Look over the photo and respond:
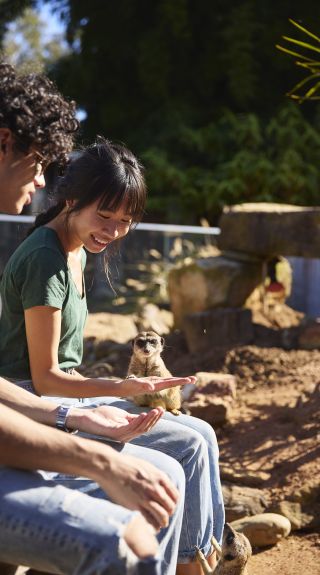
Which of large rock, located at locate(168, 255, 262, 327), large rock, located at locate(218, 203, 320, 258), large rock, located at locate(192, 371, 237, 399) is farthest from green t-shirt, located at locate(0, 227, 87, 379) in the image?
large rock, located at locate(168, 255, 262, 327)

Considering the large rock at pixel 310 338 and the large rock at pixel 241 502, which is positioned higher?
the large rock at pixel 310 338

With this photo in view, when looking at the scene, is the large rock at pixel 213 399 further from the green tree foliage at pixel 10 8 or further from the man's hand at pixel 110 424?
the green tree foliage at pixel 10 8

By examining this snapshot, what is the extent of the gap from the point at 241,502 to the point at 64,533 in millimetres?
2211

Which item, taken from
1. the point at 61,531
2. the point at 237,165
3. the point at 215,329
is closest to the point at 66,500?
the point at 61,531

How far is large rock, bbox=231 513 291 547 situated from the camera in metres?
3.50

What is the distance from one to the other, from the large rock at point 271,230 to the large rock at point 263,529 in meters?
3.10

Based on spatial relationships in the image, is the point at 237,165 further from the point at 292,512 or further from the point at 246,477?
the point at 292,512

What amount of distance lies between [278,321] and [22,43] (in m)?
28.9

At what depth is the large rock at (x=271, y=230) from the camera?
6.32m

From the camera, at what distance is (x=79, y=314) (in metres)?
2.85

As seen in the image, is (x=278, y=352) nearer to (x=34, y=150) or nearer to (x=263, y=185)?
(x=34, y=150)

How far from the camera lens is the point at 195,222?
44.7 ft

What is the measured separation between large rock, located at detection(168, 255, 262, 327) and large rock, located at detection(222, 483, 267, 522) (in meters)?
3.16

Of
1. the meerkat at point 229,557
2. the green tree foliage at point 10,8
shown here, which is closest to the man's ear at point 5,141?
the meerkat at point 229,557
